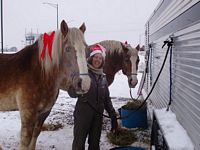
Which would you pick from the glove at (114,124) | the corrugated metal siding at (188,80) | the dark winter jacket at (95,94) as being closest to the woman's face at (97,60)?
the dark winter jacket at (95,94)

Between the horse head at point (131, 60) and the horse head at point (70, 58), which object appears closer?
the horse head at point (70, 58)

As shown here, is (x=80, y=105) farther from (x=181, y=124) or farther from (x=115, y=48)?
(x=115, y=48)

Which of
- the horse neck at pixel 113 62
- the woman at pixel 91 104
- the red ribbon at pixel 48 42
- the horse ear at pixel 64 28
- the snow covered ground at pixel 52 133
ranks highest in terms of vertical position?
the horse ear at pixel 64 28

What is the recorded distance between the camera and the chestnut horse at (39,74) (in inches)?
121

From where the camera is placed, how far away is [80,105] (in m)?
3.31

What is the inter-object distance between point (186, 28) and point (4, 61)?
7.40 feet

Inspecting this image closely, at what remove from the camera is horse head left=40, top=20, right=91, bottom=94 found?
294 centimetres

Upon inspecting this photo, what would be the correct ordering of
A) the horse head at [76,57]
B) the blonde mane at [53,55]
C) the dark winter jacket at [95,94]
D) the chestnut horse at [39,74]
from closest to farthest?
the horse head at [76,57] → the chestnut horse at [39,74] → the blonde mane at [53,55] → the dark winter jacket at [95,94]

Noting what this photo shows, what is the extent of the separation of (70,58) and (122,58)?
2.75 metres

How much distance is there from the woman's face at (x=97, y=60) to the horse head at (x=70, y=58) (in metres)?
0.22

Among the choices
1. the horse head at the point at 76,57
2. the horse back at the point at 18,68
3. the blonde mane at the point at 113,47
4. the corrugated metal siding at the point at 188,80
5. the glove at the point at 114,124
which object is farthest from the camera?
the blonde mane at the point at 113,47

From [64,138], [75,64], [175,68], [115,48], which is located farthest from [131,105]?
[75,64]

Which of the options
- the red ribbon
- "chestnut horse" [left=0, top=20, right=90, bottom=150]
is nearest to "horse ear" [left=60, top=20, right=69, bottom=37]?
"chestnut horse" [left=0, top=20, right=90, bottom=150]

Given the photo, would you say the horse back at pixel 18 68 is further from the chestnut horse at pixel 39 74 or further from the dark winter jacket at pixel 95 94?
the dark winter jacket at pixel 95 94
